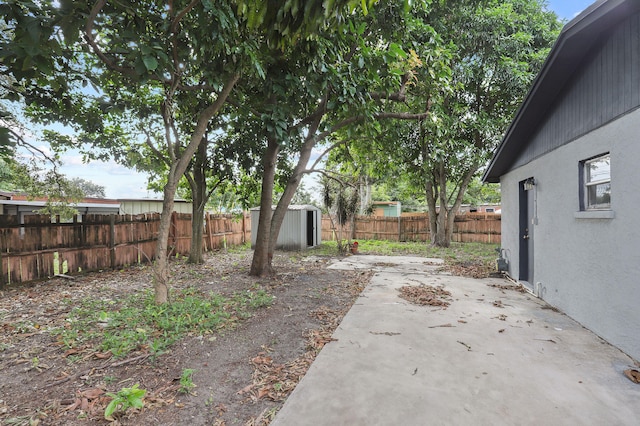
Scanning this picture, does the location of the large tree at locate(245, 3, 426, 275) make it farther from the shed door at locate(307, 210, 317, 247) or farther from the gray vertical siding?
the shed door at locate(307, 210, 317, 247)

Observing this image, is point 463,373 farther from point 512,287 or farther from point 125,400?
point 512,287

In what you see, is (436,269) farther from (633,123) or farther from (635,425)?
(635,425)

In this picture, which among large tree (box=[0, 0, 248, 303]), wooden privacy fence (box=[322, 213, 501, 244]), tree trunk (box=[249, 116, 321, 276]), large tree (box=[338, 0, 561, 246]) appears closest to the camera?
large tree (box=[0, 0, 248, 303])

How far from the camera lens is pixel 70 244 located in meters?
7.20

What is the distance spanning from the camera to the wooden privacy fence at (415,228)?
16.8 m

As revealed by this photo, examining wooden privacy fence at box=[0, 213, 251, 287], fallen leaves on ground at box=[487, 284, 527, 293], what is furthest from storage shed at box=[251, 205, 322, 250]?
fallen leaves on ground at box=[487, 284, 527, 293]

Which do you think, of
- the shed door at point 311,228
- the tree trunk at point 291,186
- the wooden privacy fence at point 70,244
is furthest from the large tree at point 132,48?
the shed door at point 311,228

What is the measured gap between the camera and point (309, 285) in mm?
6688

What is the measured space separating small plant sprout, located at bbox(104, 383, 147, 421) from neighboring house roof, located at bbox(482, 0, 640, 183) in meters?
5.49

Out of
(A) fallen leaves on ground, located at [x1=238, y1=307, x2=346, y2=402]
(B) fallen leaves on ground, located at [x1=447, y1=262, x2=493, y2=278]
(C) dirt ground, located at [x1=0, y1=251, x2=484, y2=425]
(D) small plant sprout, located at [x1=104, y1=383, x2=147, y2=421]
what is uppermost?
(D) small plant sprout, located at [x1=104, y1=383, x2=147, y2=421]

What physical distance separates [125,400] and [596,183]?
5.59 meters

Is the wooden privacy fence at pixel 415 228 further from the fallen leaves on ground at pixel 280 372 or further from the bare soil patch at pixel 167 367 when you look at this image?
the fallen leaves on ground at pixel 280 372

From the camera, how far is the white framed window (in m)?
3.92

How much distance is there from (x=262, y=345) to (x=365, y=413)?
5.17ft
